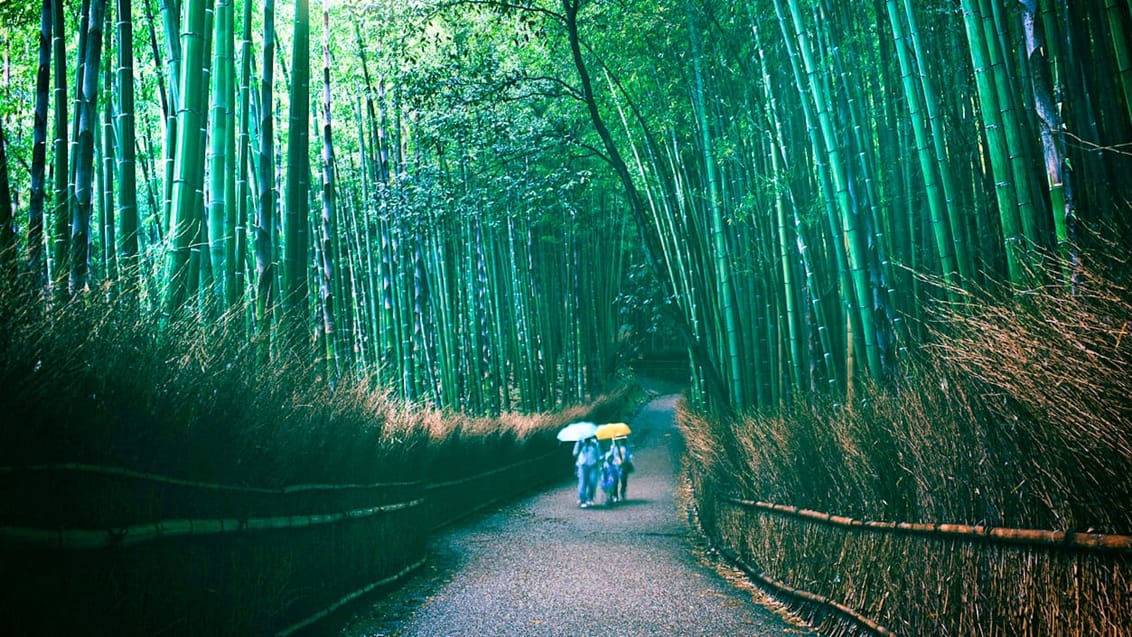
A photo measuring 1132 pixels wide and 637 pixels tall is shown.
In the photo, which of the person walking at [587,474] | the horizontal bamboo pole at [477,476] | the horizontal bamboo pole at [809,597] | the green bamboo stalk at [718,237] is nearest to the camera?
the horizontal bamboo pole at [809,597]

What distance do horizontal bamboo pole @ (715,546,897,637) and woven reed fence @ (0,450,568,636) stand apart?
1882mm

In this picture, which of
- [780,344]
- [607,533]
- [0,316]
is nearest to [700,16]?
[780,344]

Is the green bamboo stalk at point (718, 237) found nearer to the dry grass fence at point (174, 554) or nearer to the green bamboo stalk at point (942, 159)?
the green bamboo stalk at point (942, 159)

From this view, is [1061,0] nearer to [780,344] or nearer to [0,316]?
[0,316]

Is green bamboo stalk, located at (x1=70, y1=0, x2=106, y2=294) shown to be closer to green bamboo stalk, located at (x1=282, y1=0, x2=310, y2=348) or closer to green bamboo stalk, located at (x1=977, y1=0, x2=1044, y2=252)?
green bamboo stalk, located at (x1=282, y1=0, x2=310, y2=348)

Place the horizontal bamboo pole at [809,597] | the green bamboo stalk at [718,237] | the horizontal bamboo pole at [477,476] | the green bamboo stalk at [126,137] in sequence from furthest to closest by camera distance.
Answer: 1. the horizontal bamboo pole at [477,476]
2. the green bamboo stalk at [718,237]
3. the green bamboo stalk at [126,137]
4. the horizontal bamboo pole at [809,597]

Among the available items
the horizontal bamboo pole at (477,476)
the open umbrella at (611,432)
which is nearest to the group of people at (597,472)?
the open umbrella at (611,432)

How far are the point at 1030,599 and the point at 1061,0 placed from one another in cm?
183

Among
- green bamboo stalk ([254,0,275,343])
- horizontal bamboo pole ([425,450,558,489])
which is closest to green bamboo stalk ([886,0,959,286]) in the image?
green bamboo stalk ([254,0,275,343])

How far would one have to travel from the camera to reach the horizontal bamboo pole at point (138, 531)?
5.79 feet

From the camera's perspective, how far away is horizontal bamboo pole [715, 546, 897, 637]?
3064 millimetres

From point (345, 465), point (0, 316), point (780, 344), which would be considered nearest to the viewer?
point (0, 316)

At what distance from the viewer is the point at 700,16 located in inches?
263

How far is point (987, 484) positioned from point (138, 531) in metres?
2.10
